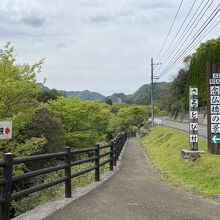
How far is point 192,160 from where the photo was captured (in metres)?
16.0

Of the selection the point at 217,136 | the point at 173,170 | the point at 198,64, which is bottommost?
the point at 173,170

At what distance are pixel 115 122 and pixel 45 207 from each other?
78.1 m

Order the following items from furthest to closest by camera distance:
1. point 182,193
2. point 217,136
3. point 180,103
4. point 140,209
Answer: point 180,103 < point 217,136 < point 182,193 < point 140,209

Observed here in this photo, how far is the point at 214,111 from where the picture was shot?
15.7m

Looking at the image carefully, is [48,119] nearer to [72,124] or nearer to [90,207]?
[72,124]

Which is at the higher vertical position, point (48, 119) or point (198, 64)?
point (198, 64)

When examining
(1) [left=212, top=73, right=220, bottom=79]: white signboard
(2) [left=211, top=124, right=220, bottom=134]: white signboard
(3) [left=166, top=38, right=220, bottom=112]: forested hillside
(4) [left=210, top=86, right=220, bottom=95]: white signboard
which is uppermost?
(3) [left=166, top=38, right=220, bottom=112]: forested hillside

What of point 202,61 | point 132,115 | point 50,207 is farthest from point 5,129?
point 132,115

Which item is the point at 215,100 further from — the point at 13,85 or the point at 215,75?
the point at 13,85

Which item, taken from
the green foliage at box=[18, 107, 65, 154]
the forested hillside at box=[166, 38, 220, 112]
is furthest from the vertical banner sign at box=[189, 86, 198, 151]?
the forested hillside at box=[166, 38, 220, 112]

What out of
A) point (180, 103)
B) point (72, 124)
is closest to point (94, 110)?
point (72, 124)

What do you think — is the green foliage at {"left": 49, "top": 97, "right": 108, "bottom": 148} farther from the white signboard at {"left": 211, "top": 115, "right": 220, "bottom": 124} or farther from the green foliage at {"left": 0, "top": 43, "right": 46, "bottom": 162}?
the white signboard at {"left": 211, "top": 115, "right": 220, "bottom": 124}

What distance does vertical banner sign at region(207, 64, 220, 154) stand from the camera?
15.6 metres

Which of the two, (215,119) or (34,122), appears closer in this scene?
(215,119)
